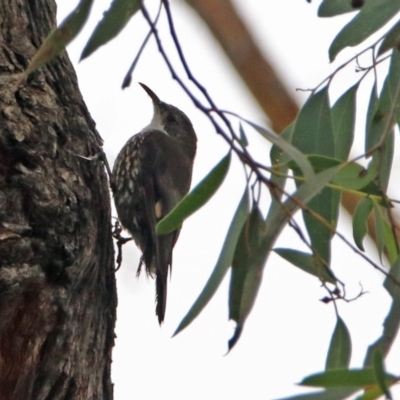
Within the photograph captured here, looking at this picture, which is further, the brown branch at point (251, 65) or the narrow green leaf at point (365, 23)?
the brown branch at point (251, 65)

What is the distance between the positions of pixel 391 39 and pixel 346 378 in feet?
3.82

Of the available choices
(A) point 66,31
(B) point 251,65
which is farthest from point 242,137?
(B) point 251,65

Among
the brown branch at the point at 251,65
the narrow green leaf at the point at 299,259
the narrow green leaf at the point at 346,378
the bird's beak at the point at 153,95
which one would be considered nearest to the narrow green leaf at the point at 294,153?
the narrow green leaf at the point at 346,378

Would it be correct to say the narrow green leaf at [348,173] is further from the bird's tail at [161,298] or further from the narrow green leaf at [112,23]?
the bird's tail at [161,298]

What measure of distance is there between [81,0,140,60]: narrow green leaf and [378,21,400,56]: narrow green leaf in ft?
2.99

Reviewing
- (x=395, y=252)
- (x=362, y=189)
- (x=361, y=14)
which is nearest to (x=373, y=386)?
(x=362, y=189)

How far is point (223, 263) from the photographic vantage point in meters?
2.12

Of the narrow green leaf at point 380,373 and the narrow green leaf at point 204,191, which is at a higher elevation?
the narrow green leaf at point 204,191

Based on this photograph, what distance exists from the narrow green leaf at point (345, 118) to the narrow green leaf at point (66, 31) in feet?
4.15

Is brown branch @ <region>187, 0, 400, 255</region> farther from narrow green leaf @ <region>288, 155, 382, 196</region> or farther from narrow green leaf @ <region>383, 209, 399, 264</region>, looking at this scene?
narrow green leaf @ <region>288, 155, 382, 196</region>

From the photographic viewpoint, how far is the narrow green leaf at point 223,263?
2.03 metres

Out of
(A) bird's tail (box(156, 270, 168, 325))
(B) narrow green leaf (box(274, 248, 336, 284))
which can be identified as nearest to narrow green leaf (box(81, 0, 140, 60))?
(B) narrow green leaf (box(274, 248, 336, 284))

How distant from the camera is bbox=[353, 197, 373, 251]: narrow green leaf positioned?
274 cm

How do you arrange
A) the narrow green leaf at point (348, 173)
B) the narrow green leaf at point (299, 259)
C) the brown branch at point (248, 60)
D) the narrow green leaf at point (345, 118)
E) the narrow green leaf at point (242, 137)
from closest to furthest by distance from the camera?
the narrow green leaf at point (242, 137) < the narrow green leaf at point (348, 173) < the narrow green leaf at point (299, 259) < the narrow green leaf at point (345, 118) < the brown branch at point (248, 60)
